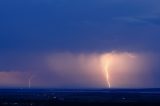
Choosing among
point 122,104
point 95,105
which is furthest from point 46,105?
point 122,104

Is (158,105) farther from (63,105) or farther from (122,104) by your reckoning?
(63,105)

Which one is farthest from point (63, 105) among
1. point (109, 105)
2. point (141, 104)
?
point (141, 104)

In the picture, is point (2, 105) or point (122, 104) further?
point (122, 104)

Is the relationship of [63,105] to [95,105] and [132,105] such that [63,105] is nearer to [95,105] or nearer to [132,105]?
[95,105]

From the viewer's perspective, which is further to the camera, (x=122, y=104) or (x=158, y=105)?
(x=122, y=104)

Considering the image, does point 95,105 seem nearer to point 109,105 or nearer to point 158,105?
point 109,105

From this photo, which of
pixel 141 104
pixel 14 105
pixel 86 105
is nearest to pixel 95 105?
pixel 86 105
